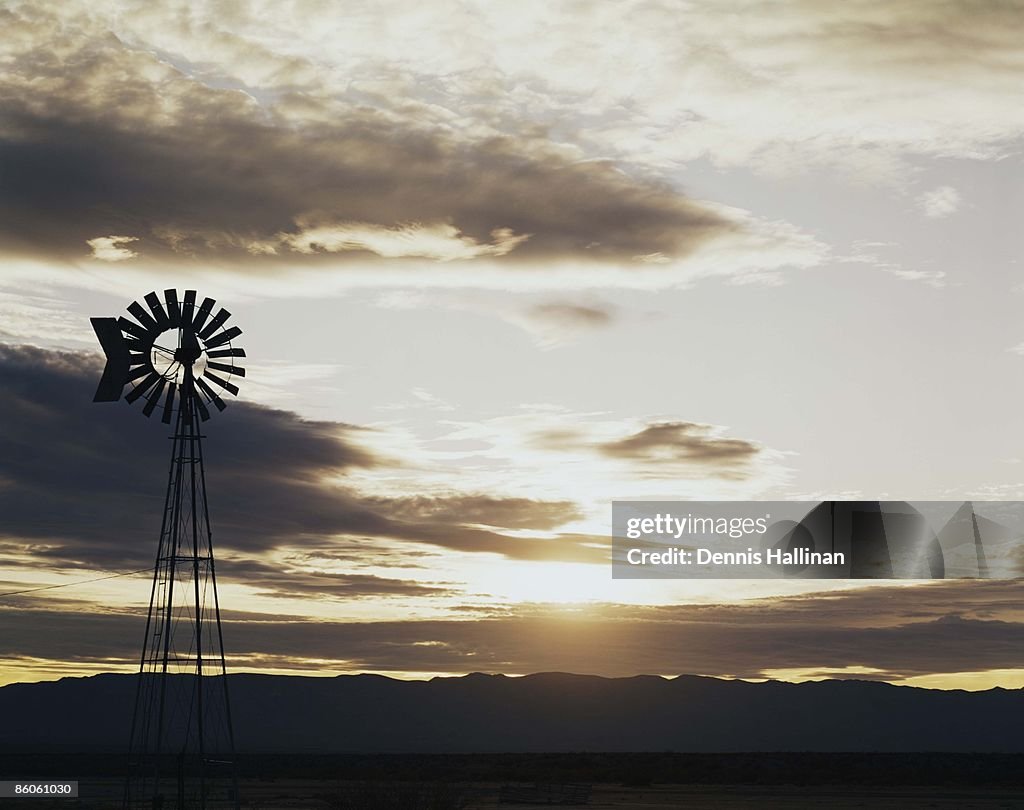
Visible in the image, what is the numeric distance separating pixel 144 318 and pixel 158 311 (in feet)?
1.54

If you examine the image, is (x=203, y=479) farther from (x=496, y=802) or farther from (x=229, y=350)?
(x=496, y=802)

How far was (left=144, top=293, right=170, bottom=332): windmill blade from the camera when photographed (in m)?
36.2

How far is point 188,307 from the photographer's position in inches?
1443

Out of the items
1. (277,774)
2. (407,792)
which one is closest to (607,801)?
(407,792)

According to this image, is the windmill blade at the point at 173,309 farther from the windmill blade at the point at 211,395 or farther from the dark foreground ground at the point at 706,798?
the dark foreground ground at the point at 706,798

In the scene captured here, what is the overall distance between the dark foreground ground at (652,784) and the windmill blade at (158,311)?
17470mm

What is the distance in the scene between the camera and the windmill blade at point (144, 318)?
119ft

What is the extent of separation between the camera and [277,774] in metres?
108

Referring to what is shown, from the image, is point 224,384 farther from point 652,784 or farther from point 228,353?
point 652,784

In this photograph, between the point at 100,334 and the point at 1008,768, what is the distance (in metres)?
93.8

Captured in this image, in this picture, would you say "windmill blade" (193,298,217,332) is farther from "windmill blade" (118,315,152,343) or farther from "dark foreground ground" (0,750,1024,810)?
"dark foreground ground" (0,750,1024,810)

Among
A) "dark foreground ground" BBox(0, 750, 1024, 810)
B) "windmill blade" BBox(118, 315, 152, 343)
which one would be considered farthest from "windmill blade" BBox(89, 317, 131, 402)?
"dark foreground ground" BBox(0, 750, 1024, 810)

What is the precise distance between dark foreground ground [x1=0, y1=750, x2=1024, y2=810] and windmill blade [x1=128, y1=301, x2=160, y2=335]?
17454 mm

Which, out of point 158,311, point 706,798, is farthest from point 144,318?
point 706,798
